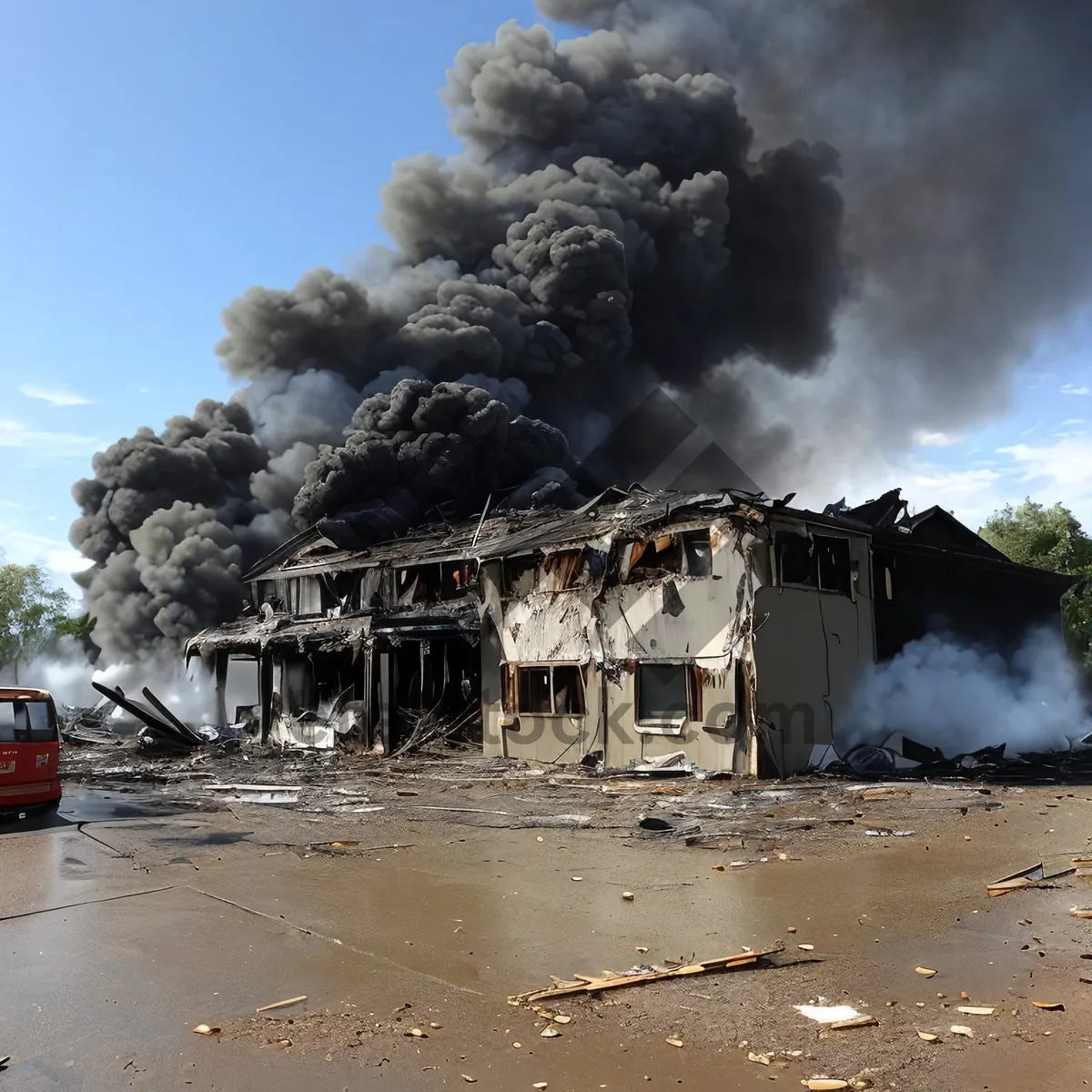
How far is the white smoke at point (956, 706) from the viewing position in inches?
633

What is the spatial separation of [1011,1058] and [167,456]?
39.7 metres

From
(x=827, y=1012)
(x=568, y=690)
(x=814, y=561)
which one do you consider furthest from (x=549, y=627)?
(x=827, y=1012)

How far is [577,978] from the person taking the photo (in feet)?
16.2

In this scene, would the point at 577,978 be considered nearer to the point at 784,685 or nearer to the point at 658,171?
the point at 784,685

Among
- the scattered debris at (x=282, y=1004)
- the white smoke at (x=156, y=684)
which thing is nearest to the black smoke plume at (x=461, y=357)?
the white smoke at (x=156, y=684)

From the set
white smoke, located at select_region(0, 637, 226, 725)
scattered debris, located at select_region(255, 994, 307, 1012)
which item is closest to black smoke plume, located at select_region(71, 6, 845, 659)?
white smoke, located at select_region(0, 637, 226, 725)

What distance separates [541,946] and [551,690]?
471 inches

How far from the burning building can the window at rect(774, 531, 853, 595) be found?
0.03 meters

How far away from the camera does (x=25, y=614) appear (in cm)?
5147

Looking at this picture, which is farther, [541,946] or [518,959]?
[541,946]

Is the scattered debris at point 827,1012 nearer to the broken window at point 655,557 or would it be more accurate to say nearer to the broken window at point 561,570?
the broken window at point 655,557

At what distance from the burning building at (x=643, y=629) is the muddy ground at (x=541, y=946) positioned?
401cm

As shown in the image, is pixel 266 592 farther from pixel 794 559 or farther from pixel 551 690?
pixel 794 559

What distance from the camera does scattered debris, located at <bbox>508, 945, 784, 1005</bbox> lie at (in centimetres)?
466
